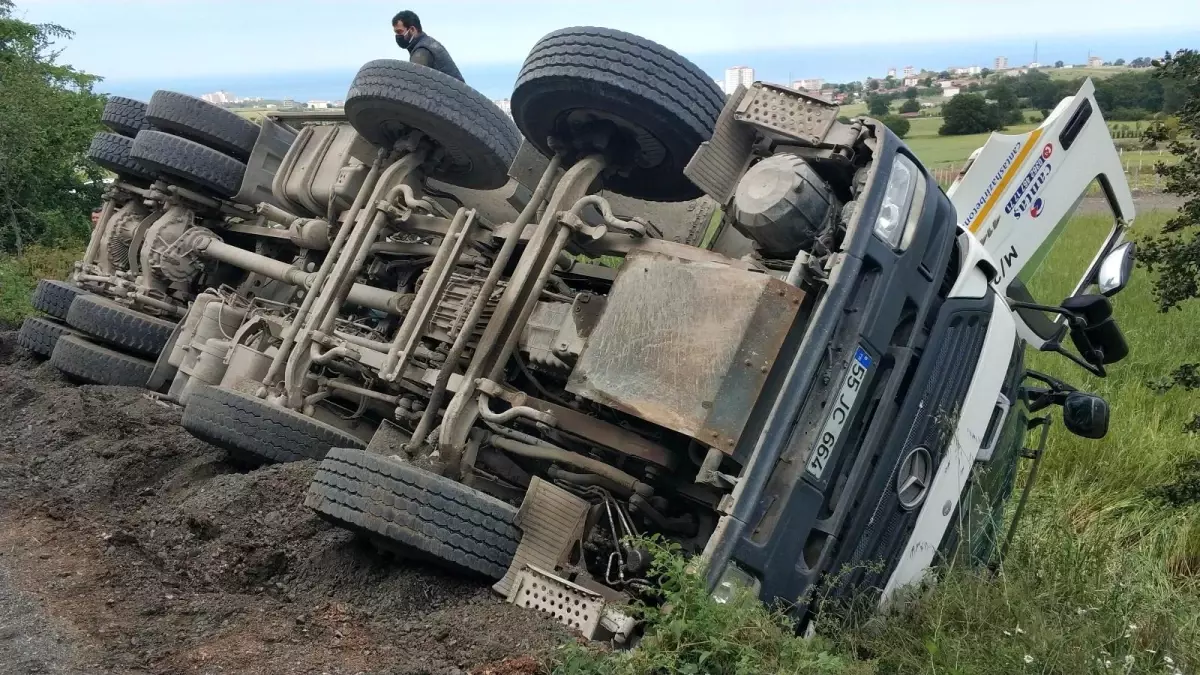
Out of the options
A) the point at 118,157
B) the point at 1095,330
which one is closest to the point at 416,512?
the point at 1095,330

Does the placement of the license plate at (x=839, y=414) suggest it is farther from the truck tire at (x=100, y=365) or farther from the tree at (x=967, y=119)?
the tree at (x=967, y=119)

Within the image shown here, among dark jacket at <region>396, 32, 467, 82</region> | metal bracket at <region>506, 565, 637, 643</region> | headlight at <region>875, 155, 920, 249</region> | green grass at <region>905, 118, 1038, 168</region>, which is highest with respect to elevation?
green grass at <region>905, 118, 1038, 168</region>

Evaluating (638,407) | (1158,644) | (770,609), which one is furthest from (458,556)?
(1158,644)

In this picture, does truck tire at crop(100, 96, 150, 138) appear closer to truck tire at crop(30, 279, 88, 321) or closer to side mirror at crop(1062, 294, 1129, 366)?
truck tire at crop(30, 279, 88, 321)

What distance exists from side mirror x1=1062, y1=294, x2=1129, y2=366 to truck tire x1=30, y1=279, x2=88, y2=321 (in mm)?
5894

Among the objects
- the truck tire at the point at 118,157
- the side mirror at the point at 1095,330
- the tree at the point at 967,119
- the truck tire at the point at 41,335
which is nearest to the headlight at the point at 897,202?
the side mirror at the point at 1095,330

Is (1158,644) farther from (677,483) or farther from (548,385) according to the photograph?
(548,385)

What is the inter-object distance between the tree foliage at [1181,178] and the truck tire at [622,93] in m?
2.30

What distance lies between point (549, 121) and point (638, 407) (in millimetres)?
1525

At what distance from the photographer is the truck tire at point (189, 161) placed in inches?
267

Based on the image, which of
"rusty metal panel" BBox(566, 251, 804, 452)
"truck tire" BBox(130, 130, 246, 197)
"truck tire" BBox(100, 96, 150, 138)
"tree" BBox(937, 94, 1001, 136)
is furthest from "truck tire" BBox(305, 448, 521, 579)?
"tree" BBox(937, 94, 1001, 136)

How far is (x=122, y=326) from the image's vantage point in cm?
638

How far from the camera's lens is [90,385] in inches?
249

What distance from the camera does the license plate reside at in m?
3.26
